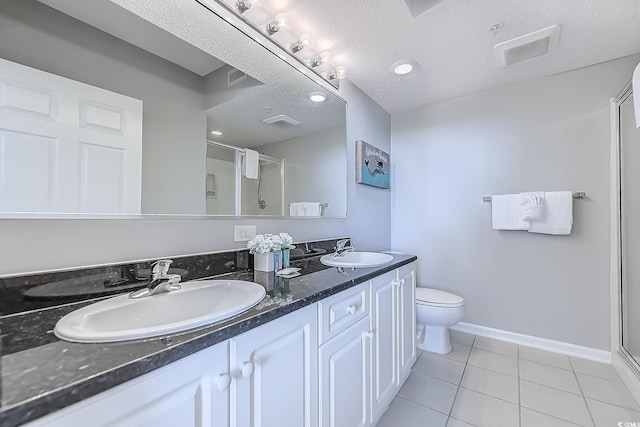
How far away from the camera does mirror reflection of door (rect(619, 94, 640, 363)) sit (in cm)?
177

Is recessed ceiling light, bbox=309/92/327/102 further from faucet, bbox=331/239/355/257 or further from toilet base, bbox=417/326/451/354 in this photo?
toilet base, bbox=417/326/451/354

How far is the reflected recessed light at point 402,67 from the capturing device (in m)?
1.92

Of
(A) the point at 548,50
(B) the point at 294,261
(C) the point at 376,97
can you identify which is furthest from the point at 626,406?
(C) the point at 376,97

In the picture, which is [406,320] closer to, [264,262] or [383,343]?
[383,343]

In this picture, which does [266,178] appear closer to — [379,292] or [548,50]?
[379,292]

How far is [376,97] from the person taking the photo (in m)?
2.48

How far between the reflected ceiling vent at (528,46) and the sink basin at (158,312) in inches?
83.4

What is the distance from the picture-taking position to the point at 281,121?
1.64 meters

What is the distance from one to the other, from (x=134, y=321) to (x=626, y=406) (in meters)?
2.49

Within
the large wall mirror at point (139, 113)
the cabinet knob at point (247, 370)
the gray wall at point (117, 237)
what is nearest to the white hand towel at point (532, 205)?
the gray wall at point (117, 237)

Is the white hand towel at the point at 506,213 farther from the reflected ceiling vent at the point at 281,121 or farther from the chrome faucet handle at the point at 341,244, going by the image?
the reflected ceiling vent at the point at 281,121

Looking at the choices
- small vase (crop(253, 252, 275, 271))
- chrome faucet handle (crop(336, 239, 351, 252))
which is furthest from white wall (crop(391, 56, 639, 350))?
small vase (crop(253, 252, 275, 271))

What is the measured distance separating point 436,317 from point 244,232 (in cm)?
159

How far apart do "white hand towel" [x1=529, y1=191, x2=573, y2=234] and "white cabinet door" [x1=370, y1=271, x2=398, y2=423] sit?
4.65ft
